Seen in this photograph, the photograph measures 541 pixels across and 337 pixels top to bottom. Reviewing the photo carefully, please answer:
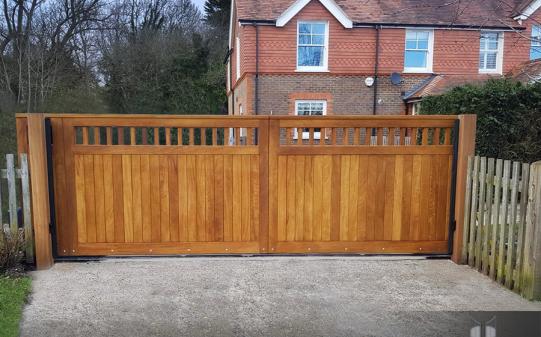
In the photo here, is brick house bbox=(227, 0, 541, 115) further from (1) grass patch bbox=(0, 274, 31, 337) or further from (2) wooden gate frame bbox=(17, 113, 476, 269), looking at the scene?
(1) grass patch bbox=(0, 274, 31, 337)

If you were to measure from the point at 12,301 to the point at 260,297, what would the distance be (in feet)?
7.09

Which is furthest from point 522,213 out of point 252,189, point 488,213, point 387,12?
point 387,12

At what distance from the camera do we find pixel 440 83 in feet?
54.6

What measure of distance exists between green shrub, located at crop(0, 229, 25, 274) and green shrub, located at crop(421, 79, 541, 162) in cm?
909

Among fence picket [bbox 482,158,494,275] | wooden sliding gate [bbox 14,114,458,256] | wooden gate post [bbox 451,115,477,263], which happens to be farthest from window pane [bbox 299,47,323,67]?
fence picket [bbox 482,158,494,275]

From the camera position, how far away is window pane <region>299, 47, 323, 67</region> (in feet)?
59.0

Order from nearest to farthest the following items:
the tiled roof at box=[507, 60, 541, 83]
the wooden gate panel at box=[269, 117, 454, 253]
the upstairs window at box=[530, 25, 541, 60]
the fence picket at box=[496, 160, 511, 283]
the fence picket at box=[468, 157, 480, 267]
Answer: the fence picket at box=[496, 160, 511, 283]
the fence picket at box=[468, 157, 480, 267]
the wooden gate panel at box=[269, 117, 454, 253]
the tiled roof at box=[507, 60, 541, 83]
the upstairs window at box=[530, 25, 541, 60]

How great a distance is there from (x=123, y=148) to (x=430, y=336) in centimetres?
362

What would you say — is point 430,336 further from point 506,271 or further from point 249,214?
point 249,214

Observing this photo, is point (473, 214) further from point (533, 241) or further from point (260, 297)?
point (260, 297)

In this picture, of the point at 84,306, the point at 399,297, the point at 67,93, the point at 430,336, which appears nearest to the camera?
the point at 430,336

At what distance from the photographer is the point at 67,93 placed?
1788 centimetres

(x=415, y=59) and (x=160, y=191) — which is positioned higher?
(x=415, y=59)

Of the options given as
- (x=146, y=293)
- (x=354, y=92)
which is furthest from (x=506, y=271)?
(x=354, y=92)
